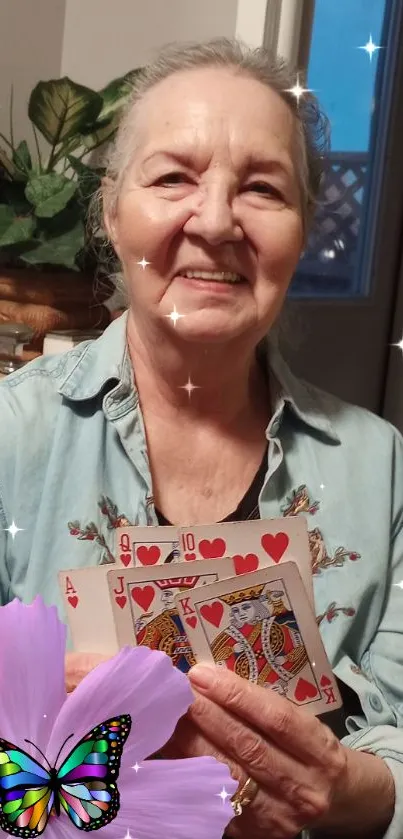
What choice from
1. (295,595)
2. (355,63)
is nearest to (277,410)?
(295,595)

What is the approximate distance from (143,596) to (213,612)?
A: 61mm

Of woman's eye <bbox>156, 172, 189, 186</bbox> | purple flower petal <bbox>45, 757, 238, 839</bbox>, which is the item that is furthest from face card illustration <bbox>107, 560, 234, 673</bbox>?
woman's eye <bbox>156, 172, 189, 186</bbox>

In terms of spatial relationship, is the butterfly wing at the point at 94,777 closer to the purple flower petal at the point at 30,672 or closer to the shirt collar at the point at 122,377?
the purple flower petal at the point at 30,672

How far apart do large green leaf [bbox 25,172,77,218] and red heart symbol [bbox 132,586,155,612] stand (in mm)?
887

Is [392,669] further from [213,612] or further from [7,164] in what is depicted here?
[7,164]

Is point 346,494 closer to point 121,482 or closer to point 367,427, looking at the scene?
point 367,427

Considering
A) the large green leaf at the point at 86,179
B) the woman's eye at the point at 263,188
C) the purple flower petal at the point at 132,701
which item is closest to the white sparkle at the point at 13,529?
the purple flower petal at the point at 132,701

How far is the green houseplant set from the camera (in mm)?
1376

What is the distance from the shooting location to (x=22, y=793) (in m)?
0.49

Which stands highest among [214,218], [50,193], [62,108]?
[62,108]

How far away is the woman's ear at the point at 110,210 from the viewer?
103cm

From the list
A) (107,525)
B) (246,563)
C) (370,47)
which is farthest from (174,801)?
(370,47)

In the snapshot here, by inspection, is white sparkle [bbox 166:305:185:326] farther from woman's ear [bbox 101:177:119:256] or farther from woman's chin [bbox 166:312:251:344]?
woman's ear [bbox 101:177:119:256]

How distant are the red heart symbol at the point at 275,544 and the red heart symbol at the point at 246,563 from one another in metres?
0.01
